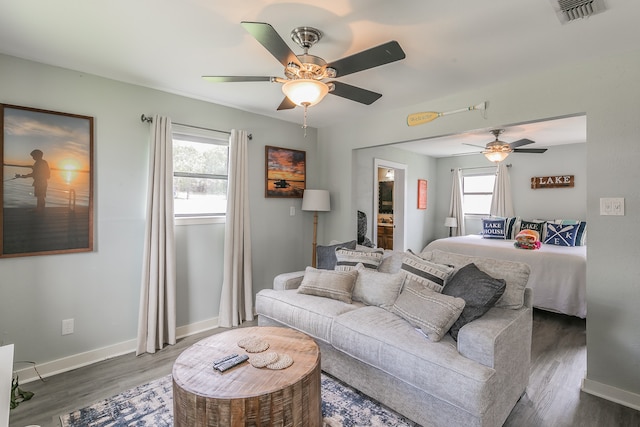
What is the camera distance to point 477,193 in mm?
6594

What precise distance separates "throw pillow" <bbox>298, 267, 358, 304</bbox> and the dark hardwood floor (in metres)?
1.32

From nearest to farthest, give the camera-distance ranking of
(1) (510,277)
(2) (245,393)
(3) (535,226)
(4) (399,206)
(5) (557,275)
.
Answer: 1. (2) (245,393)
2. (1) (510,277)
3. (5) (557,275)
4. (3) (535,226)
5. (4) (399,206)

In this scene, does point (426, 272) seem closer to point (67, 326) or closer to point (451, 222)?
point (67, 326)

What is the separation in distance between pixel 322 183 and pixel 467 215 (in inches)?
152

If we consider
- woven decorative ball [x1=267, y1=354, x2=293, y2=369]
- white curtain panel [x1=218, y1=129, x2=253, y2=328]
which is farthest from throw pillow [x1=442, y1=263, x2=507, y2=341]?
white curtain panel [x1=218, y1=129, x2=253, y2=328]

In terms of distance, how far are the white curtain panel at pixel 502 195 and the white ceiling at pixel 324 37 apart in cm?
385

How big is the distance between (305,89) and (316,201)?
A: 2.22 m

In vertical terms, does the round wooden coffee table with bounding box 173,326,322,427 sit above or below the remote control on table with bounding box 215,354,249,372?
below

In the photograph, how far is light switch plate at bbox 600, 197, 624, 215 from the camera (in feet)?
7.29

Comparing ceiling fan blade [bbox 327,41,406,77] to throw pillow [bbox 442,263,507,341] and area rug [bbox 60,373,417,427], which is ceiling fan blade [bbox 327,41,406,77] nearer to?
throw pillow [bbox 442,263,507,341]

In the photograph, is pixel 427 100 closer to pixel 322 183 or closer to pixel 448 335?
pixel 322 183

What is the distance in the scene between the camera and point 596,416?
2039 millimetres

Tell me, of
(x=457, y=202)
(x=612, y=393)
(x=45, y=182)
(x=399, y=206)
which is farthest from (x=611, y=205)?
(x=457, y=202)

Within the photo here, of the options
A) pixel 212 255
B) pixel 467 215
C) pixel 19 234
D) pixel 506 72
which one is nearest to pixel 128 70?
pixel 19 234
